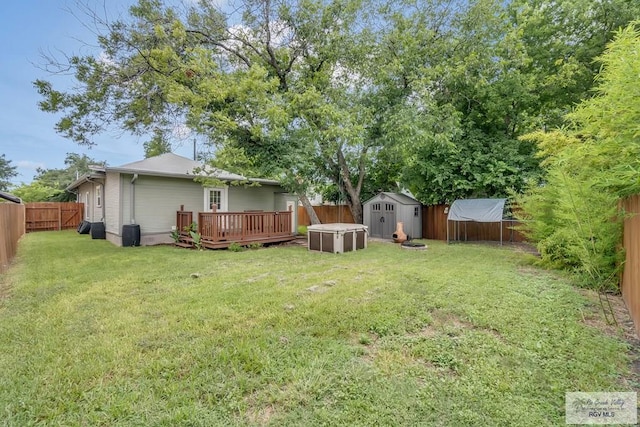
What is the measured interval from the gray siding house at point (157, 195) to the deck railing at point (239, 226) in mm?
1042

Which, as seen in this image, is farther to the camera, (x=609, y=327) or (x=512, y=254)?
(x=512, y=254)

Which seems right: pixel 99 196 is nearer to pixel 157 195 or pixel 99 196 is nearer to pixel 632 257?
pixel 157 195

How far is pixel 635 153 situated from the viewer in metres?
2.79

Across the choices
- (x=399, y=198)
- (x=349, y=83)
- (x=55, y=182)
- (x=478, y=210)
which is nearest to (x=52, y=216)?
(x=349, y=83)

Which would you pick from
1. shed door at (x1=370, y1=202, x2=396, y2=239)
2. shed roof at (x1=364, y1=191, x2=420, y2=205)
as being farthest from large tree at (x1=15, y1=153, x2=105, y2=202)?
shed roof at (x1=364, y1=191, x2=420, y2=205)

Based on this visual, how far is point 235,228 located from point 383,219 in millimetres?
6108

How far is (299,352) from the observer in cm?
271

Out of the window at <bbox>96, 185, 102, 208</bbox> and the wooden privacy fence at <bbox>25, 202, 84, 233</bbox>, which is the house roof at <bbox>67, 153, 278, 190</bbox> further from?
the wooden privacy fence at <bbox>25, 202, 84, 233</bbox>

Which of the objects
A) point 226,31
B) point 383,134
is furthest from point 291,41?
point 383,134

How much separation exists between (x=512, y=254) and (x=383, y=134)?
5.47 m

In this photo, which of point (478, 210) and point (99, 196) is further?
point (99, 196)

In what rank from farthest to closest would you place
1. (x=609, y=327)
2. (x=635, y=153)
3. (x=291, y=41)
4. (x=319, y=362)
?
(x=291, y=41), (x=609, y=327), (x=635, y=153), (x=319, y=362)

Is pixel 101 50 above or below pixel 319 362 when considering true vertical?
above

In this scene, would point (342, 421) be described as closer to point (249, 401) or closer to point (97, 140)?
point (249, 401)
